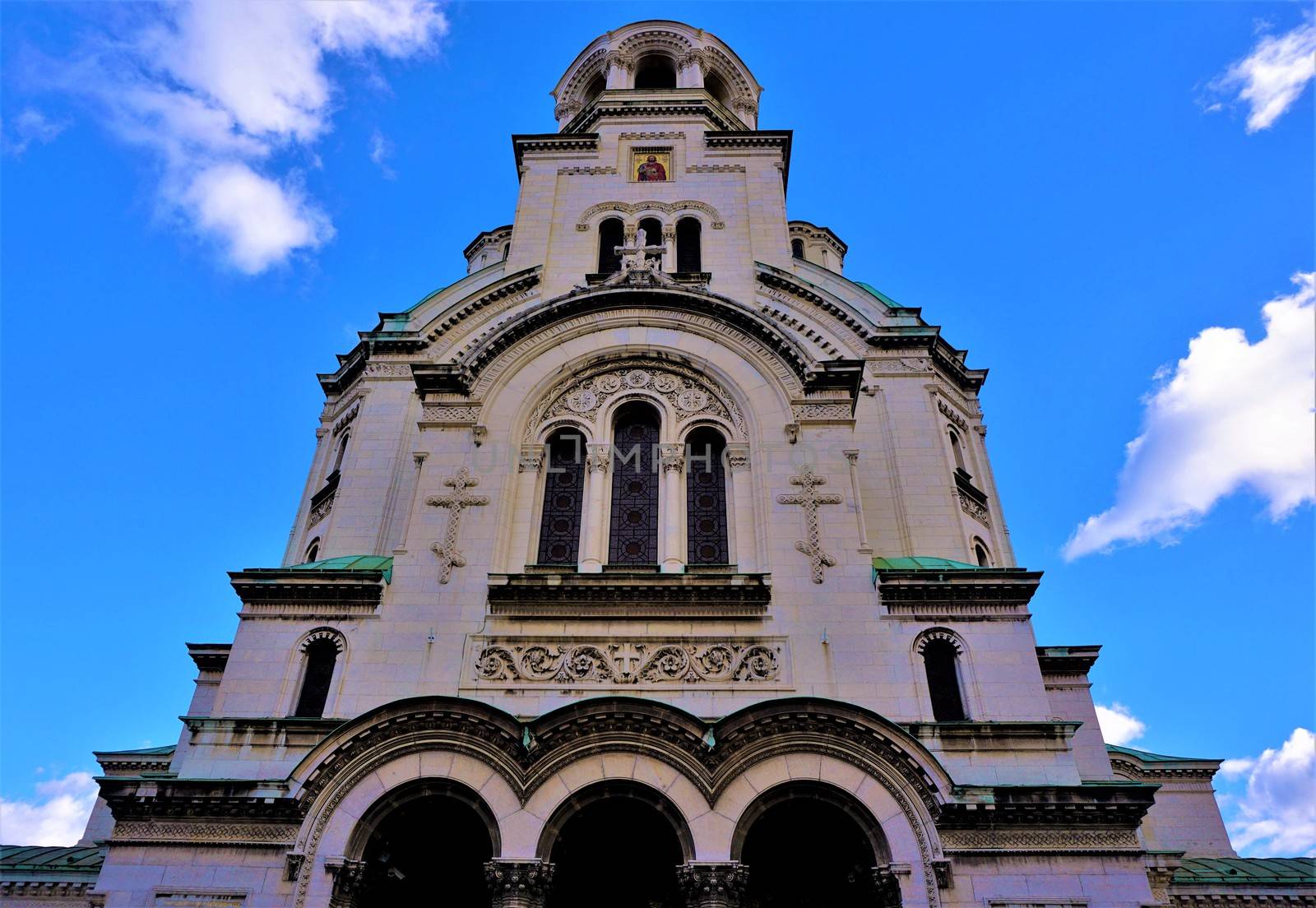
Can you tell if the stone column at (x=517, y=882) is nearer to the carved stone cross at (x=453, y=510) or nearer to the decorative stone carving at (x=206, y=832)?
the decorative stone carving at (x=206, y=832)

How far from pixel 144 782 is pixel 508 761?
5903 mm

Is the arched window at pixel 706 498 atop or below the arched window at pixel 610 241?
below

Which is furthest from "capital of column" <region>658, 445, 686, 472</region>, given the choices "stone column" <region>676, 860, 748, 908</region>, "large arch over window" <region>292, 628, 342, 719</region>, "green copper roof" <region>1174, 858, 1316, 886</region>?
"green copper roof" <region>1174, 858, 1316, 886</region>

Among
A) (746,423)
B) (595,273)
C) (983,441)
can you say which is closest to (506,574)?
(746,423)

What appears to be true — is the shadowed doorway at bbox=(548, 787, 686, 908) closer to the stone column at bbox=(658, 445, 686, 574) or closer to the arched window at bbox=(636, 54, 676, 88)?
the stone column at bbox=(658, 445, 686, 574)

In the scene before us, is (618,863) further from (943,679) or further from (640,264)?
(640,264)

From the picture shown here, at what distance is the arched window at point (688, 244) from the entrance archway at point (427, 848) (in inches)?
629

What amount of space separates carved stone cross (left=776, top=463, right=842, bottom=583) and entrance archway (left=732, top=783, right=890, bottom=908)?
14.0 ft

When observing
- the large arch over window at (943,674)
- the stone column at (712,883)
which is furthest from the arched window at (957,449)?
the stone column at (712,883)

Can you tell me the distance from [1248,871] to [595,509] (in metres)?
16.2

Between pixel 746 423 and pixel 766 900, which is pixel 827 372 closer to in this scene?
pixel 746 423

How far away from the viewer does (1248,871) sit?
21.3 metres

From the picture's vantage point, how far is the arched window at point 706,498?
795 inches

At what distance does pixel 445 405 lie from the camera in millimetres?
21625
